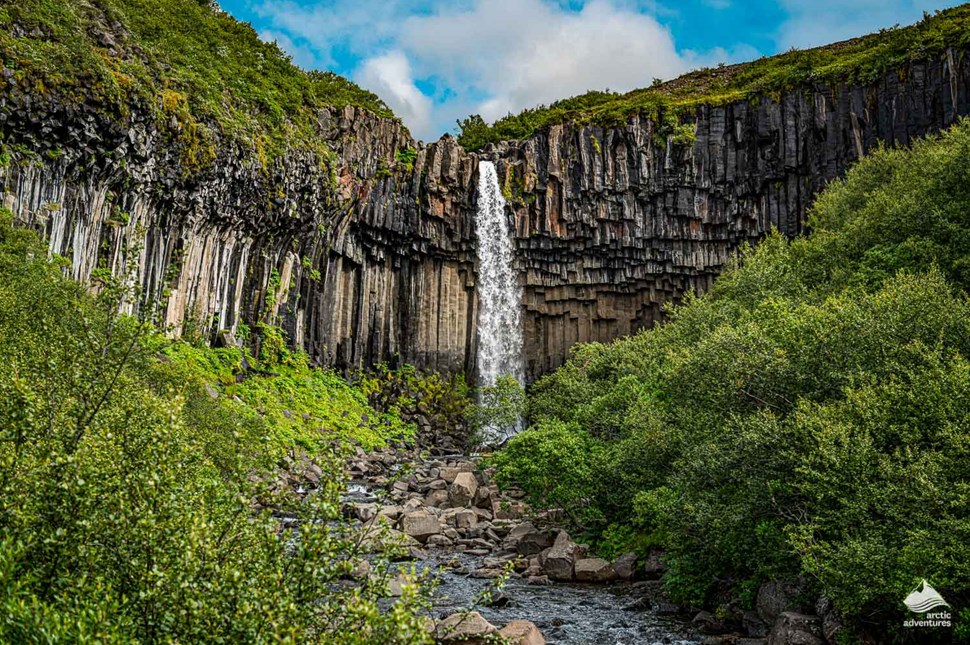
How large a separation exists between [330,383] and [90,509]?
148 feet

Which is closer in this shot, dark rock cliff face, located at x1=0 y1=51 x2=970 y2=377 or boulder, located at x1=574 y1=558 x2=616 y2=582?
boulder, located at x1=574 y1=558 x2=616 y2=582

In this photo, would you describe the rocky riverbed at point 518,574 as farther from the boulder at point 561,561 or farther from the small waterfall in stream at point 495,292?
the small waterfall in stream at point 495,292

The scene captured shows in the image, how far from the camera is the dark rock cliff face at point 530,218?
47062 millimetres

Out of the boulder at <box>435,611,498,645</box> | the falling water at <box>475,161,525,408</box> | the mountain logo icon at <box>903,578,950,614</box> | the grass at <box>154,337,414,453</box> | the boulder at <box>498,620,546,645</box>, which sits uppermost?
the falling water at <box>475,161,525,408</box>

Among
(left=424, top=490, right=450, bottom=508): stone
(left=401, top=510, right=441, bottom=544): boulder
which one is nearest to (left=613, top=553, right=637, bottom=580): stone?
(left=401, top=510, right=441, bottom=544): boulder

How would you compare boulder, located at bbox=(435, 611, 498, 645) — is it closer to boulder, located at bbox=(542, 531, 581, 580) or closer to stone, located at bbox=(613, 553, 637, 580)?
boulder, located at bbox=(542, 531, 581, 580)

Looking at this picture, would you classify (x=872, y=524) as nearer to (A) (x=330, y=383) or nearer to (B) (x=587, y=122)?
(A) (x=330, y=383)

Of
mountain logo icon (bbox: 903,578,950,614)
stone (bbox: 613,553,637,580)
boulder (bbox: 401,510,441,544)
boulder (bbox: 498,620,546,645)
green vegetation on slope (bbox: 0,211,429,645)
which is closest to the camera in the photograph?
green vegetation on slope (bbox: 0,211,429,645)

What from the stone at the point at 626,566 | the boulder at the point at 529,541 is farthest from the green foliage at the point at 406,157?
the stone at the point at 626,566

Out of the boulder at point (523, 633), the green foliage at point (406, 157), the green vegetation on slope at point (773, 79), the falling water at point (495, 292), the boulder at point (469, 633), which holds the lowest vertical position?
the boulder at point (523, 633)

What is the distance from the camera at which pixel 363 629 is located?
7289mm

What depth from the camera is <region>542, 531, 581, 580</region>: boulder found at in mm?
21547

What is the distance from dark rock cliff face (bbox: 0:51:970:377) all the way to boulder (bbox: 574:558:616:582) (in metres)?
30.4

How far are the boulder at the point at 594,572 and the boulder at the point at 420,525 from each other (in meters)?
7.47
